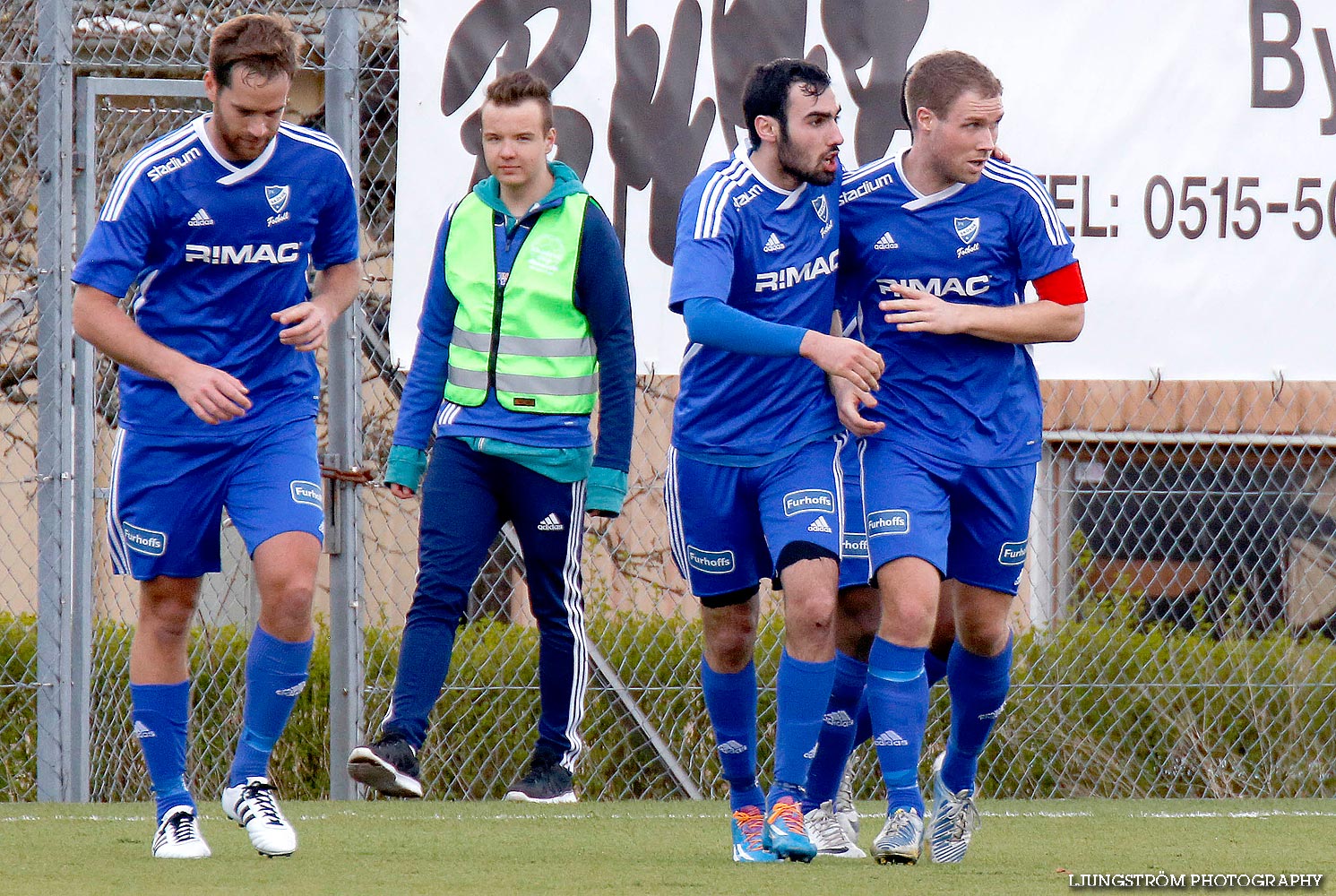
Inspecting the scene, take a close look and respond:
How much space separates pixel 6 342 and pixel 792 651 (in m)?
4.18

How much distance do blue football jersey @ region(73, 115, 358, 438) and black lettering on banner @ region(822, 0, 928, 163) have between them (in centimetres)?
273

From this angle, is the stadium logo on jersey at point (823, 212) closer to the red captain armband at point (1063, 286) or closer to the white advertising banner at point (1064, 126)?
the red captain armband at point (1063, 286)

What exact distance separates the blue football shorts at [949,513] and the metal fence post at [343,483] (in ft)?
7.89

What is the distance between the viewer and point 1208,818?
5809 mm

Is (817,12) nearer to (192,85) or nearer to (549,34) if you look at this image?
(549,34)

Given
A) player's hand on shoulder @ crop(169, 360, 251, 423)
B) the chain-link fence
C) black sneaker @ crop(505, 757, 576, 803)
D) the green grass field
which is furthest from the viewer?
the chain-link fence

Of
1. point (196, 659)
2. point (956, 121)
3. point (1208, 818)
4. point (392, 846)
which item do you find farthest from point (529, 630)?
point (956, 121)

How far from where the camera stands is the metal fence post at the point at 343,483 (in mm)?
6301

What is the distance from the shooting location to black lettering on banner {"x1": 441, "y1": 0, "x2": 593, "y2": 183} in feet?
21.4

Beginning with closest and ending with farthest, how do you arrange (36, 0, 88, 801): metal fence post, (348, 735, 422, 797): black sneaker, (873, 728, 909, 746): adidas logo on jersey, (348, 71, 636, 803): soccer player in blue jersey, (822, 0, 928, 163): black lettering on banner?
1. (873, 728, 909, 746): adidas logo on jersey
2. (348, 735, 422, 797): black sneaker
3. (348, 71, 636, 803): soccer player in blue jersey
4. (36, 0, 88, 801): metal fence post
5. (822, 0, 928, 163): black lettering on banner

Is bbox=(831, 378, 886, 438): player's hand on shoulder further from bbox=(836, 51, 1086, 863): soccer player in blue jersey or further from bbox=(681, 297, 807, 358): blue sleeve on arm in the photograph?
bbox=(681, 297, 807, 358): blue sleeve on arm

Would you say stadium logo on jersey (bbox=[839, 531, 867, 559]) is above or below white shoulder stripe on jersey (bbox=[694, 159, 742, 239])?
below

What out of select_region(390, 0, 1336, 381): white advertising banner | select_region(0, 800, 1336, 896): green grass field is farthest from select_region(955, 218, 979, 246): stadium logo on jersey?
select_region(390, 0, 1336, 381): white advertising banner

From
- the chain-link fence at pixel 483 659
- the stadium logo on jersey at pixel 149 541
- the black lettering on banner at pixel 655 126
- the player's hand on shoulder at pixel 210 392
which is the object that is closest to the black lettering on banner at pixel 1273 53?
the chain-link fence at pixel 483 659
